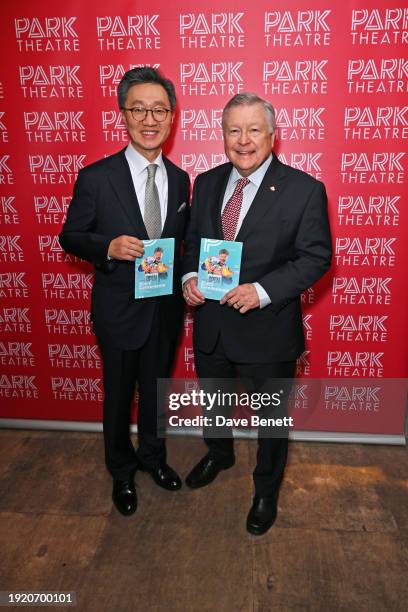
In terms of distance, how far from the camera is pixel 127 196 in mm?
2396

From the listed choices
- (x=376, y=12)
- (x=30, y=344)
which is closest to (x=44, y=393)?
(x=30, y=344)

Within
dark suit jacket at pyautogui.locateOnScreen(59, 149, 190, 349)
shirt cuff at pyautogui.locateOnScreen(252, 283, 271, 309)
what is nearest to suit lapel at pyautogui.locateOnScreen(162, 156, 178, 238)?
dark suit jacket at pyautogui.locateOnScreen(59, 149, 190, 349)

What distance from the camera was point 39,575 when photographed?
89.4 inches

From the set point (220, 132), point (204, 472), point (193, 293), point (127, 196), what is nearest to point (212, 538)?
point (204, 472)

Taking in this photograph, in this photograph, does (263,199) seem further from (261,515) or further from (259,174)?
(261,515)

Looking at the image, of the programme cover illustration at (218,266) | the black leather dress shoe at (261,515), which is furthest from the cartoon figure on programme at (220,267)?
the black leather dress shoe at (261,515)

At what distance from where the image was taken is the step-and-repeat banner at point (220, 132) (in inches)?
108

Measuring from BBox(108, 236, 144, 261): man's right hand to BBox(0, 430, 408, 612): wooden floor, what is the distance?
1.33m

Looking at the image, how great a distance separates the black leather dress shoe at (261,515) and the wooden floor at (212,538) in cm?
4

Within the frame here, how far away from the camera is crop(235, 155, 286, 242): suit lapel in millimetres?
2262

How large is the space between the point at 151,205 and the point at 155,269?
309mm

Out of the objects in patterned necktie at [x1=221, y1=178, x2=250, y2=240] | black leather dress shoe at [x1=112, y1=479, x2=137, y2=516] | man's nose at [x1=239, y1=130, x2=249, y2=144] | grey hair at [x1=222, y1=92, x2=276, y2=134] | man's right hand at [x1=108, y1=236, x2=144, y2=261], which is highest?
grey hair at [x1=222, y1=92, x2=276, y2=134]

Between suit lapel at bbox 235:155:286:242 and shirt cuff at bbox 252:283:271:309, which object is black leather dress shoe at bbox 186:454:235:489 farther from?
suit lapel at bbox 235:155:286:242

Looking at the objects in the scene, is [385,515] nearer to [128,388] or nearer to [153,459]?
[153,459]
